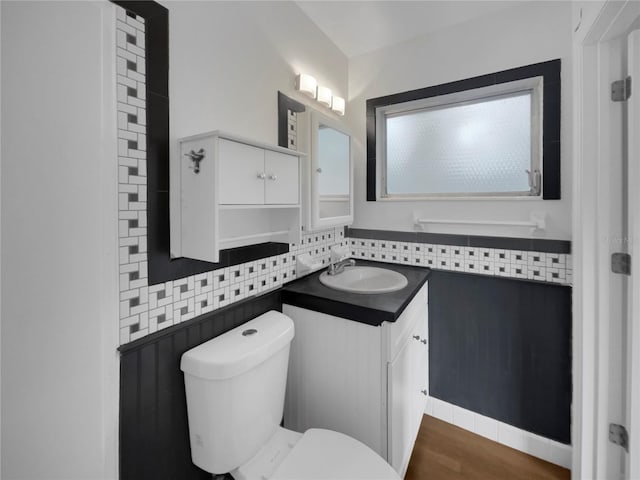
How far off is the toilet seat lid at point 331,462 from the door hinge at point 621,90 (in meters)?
1.63

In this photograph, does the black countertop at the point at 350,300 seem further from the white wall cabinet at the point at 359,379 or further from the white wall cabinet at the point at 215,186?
the white wall cabinet at the point at 215,186

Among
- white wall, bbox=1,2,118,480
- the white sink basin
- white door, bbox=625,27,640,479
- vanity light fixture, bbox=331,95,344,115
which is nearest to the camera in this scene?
white wall, bbox=1,2,118,480

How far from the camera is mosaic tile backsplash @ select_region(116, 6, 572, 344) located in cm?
85

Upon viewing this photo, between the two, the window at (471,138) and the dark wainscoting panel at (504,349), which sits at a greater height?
the window at (471,138)

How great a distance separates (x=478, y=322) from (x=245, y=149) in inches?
62.7

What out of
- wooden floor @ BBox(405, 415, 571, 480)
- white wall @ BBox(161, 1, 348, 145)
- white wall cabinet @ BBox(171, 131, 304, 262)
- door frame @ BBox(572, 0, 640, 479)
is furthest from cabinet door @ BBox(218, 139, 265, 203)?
wooden floor @ BBox(405, 415, 571, 480)

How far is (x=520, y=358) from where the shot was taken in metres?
1.57

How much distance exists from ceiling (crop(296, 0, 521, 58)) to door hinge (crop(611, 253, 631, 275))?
1.39m

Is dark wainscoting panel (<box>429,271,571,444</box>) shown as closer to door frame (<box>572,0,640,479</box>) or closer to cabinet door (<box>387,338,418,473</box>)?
door frame (<box>572,0,640,479</box>)

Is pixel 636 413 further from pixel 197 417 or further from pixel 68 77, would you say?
pixel 68 77

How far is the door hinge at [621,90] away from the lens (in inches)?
43.9

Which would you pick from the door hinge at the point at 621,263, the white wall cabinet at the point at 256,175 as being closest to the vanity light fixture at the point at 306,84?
the white wall cabinet at the point at 256,175

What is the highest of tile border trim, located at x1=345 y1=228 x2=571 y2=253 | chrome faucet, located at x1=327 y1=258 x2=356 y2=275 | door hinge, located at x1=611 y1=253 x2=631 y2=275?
tile border trim, located at x1=345 y1=228 x2=571 y2=253

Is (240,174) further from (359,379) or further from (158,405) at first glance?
(359,379)
